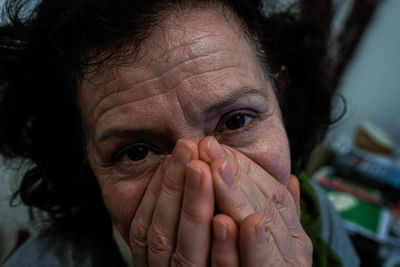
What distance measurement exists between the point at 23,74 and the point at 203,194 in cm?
77

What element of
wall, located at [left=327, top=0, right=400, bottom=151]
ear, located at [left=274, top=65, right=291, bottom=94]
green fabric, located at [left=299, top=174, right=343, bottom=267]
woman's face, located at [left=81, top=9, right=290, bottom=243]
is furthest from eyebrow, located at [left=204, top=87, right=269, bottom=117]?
wall, located at [left=327, top=0, right=400, bottom=151]

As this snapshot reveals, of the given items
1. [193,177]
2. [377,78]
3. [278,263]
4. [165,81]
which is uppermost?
[165,81]

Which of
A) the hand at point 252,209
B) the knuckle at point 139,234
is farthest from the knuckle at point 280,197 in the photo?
the knuckle at point 139,234

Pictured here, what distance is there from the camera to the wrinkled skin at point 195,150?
0.54 metres

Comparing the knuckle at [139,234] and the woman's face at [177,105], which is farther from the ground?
the woman's face at [177,105]

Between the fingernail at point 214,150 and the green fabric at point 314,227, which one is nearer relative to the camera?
the fingernail at point 214,150

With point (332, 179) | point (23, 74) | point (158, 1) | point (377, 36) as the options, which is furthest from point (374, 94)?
point (23, 74)

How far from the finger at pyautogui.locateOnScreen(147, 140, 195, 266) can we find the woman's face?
4.1 inches

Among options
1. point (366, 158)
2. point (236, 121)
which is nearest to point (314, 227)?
point (236, 121)

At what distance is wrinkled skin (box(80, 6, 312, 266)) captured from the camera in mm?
536

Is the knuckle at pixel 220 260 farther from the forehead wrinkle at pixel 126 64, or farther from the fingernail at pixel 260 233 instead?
the forehead wrinkle at pixel 126 64

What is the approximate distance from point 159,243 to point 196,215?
12 centimetres

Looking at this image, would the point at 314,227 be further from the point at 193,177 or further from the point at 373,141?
the point at 373,141

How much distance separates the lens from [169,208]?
562mm
